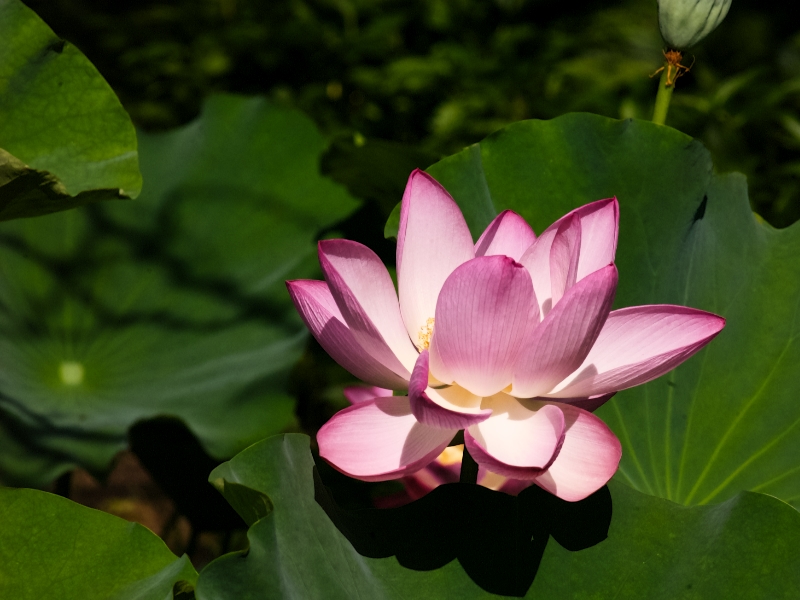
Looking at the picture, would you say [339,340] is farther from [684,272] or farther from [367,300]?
[684,272]

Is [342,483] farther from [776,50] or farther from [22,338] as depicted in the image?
[776,50]

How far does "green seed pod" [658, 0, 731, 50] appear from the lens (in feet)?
2.16

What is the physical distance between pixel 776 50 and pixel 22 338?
2.12 m

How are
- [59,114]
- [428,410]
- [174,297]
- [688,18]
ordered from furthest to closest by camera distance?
1. [174,297]
2. [59,114]
3. [688,18]
4. [428,410]

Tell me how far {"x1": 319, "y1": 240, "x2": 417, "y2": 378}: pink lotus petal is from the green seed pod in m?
0.36

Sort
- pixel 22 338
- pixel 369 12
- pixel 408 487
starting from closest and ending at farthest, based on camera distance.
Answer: pixel 408 487
pixel 22 338
pixel 369 12

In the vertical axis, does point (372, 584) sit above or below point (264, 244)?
above

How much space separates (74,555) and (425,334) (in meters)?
0.29

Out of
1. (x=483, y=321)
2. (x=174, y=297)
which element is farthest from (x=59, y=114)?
(x=483, y=321)

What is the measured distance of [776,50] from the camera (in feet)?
7.39

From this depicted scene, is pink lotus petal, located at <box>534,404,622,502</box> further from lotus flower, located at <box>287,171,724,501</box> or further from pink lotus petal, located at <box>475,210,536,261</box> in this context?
pink lotus petal, located at <box>475,210,536,261</box>

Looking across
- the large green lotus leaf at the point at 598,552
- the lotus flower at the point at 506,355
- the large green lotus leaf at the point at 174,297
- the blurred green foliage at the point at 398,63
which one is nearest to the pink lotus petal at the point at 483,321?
the lotus flower at the point at 506,355

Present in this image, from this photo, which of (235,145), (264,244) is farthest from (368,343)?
(235,145)

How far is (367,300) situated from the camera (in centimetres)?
51
